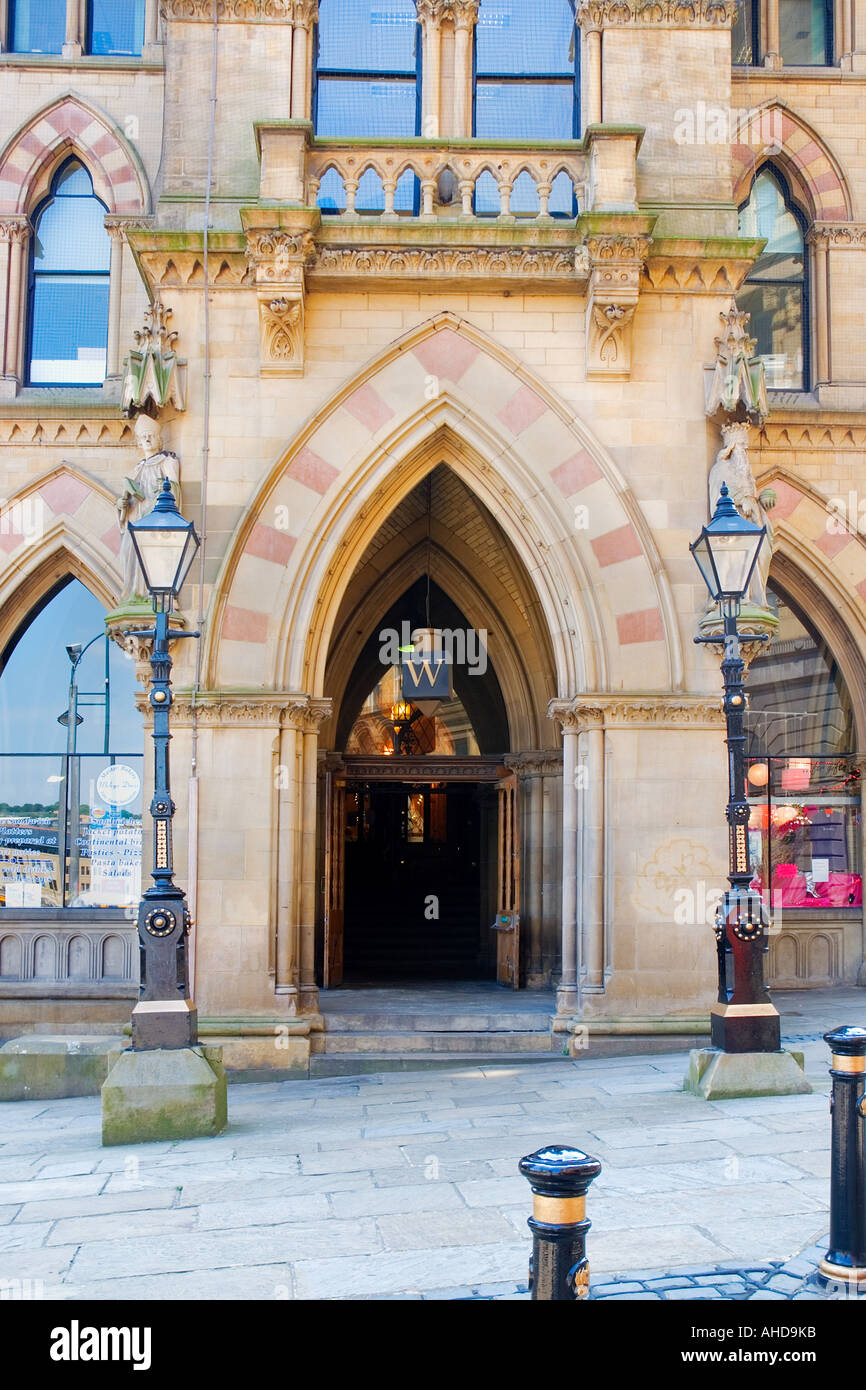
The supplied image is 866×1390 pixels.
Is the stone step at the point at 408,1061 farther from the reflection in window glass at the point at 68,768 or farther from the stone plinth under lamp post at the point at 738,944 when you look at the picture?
the reflection in window glass at the point at 68,768

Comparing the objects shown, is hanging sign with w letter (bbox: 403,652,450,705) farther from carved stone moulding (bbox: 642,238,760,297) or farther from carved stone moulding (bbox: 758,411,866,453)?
carved stone moulding (bbox: 642,238,760,297)

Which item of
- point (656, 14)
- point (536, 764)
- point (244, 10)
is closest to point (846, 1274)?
point (536, 764)

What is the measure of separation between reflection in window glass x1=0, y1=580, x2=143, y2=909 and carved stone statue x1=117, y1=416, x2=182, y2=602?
198 inches

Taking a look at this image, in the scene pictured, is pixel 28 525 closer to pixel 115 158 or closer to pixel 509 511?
pixel 115 158

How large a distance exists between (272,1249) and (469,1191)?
5.42ft

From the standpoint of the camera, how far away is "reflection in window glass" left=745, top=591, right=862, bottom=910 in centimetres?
1916

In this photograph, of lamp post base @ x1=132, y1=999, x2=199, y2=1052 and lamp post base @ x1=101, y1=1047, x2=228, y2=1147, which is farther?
lamp post base @ x1=132, y1=999, x2=199, y2=1052

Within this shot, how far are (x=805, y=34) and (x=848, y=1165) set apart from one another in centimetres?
1812

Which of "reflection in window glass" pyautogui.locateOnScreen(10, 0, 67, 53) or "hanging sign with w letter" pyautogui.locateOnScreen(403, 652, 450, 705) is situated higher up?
"reflection in window glass" pyautogui.locateOnScreen(10, 0, 67, 53)

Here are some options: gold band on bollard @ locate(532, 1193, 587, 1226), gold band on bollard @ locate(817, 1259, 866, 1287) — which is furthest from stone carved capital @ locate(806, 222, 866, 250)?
gold band on bollard @ locate(532, 1193, 587, 1226)

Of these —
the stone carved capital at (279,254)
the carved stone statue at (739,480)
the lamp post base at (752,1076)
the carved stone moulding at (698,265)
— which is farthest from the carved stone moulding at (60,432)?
the lamp post base at (752,1076)

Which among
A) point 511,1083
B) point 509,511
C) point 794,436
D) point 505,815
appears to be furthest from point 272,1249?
point 794,436

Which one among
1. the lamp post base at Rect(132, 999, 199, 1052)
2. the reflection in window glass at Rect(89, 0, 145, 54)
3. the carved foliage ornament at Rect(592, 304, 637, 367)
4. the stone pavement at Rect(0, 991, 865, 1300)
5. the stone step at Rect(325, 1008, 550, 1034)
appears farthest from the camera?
the reflection in window glass at Rect(89, 0, 145, 54)

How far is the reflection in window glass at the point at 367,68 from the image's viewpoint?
49.6 feet
